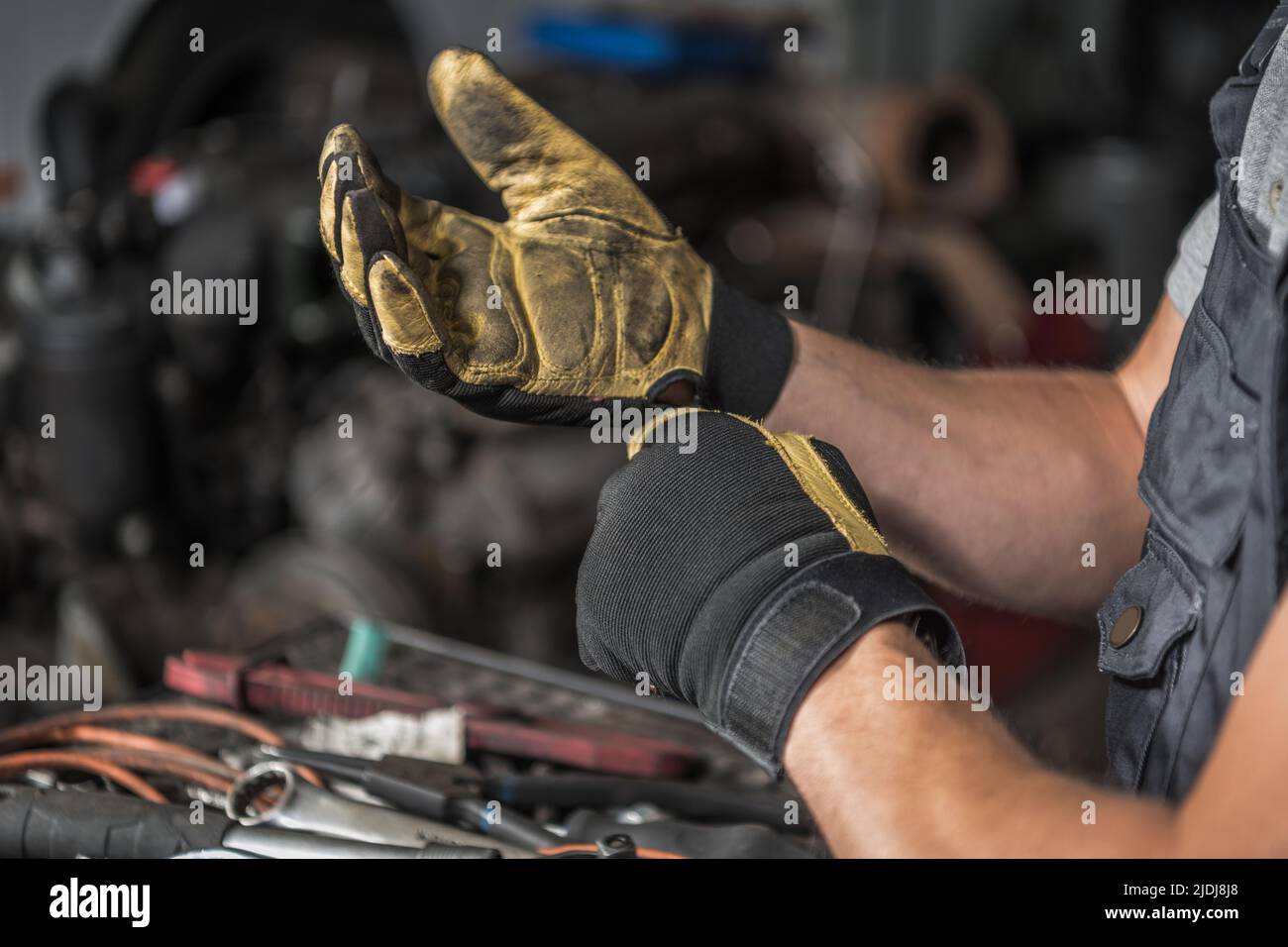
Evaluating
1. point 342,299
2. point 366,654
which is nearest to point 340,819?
point 366,654

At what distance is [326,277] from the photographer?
2.11m

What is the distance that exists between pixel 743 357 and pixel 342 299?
1.30m

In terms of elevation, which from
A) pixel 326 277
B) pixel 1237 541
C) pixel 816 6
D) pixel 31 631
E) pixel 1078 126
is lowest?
Result: pixel 31 631

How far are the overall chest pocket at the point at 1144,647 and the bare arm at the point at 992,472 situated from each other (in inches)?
7.4

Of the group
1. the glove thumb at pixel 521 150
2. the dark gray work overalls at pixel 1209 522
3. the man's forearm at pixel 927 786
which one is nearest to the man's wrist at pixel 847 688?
the man's forearm at pixel 927 786

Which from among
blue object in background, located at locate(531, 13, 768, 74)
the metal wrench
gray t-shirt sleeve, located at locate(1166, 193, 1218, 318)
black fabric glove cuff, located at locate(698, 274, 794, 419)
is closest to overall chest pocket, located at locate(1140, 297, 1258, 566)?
gray t-shirt sleeve, located at locate(1166, 193, 1218, 318)

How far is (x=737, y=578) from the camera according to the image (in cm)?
63

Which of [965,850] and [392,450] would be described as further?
[392,450]

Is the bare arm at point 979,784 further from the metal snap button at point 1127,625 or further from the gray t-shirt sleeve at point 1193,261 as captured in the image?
the gray t-shirt sleeve at point 1193,261

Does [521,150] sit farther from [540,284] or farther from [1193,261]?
[1193,261]

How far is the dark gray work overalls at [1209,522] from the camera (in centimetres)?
61

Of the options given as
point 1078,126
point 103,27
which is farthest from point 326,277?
point 1078,126
